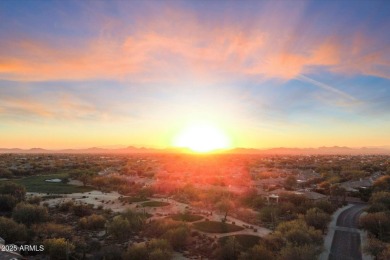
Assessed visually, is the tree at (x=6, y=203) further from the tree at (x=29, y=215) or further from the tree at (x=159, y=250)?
the tree at (x=159, y=250)

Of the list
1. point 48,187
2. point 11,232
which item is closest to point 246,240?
point 11,232

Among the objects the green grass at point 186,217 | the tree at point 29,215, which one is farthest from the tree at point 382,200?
the tree at point 29,215

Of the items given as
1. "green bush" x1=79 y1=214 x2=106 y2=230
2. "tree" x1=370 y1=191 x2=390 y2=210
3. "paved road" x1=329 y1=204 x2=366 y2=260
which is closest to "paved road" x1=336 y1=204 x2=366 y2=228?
"paved road" x1=329 y1=204 x2=366 y2=260

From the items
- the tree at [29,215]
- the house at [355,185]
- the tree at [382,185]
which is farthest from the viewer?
the house at [355,185]

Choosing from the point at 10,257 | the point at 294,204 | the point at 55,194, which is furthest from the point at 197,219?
the point at 55,194

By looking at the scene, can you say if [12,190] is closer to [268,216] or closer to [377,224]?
[268,216]

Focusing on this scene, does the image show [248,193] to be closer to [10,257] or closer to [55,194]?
[55,194]
